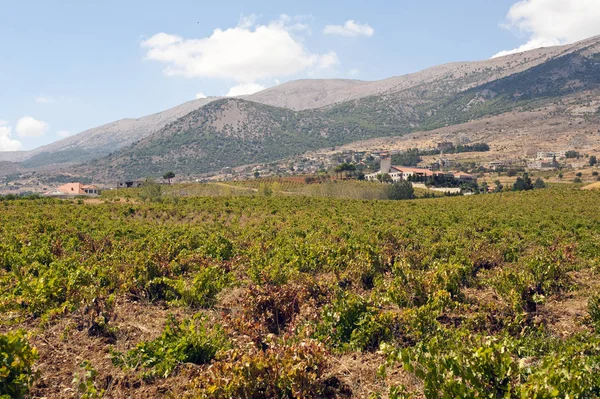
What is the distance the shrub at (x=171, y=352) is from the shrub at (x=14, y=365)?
153 centimetres

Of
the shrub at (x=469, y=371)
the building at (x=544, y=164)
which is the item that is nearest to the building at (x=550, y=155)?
the building at (x=544, y=164)

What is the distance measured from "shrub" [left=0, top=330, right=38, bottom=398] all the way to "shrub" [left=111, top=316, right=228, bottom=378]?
1.53m

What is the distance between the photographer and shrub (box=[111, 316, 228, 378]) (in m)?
6.73

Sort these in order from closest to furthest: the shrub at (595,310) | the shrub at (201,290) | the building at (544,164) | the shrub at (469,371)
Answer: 1. the shrub at (469,371)
2. the shrub at (595,310)
3. the shrub at (201,290)
4. the building at (544,164)

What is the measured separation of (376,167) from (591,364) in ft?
595

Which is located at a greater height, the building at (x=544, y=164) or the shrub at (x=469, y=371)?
the shrub at (x=469, y=371)

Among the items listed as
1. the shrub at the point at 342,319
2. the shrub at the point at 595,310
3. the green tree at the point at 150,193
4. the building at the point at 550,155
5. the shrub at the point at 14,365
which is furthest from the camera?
the building at the point at 550,155

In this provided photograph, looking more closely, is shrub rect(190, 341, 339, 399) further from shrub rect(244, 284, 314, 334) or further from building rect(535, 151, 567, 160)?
building rect(535, 151, 567, 160)

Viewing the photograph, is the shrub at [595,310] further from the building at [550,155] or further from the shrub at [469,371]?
the building at [550,155]

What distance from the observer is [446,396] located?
494cm

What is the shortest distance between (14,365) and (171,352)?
2.33 m

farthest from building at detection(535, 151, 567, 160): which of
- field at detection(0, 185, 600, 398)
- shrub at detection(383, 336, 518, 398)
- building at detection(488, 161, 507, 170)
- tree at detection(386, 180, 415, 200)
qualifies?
shrub at detection(383, 336, 518, 398)

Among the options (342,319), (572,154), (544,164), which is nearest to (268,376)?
(342,319)

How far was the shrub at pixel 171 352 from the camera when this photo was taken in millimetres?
6727
